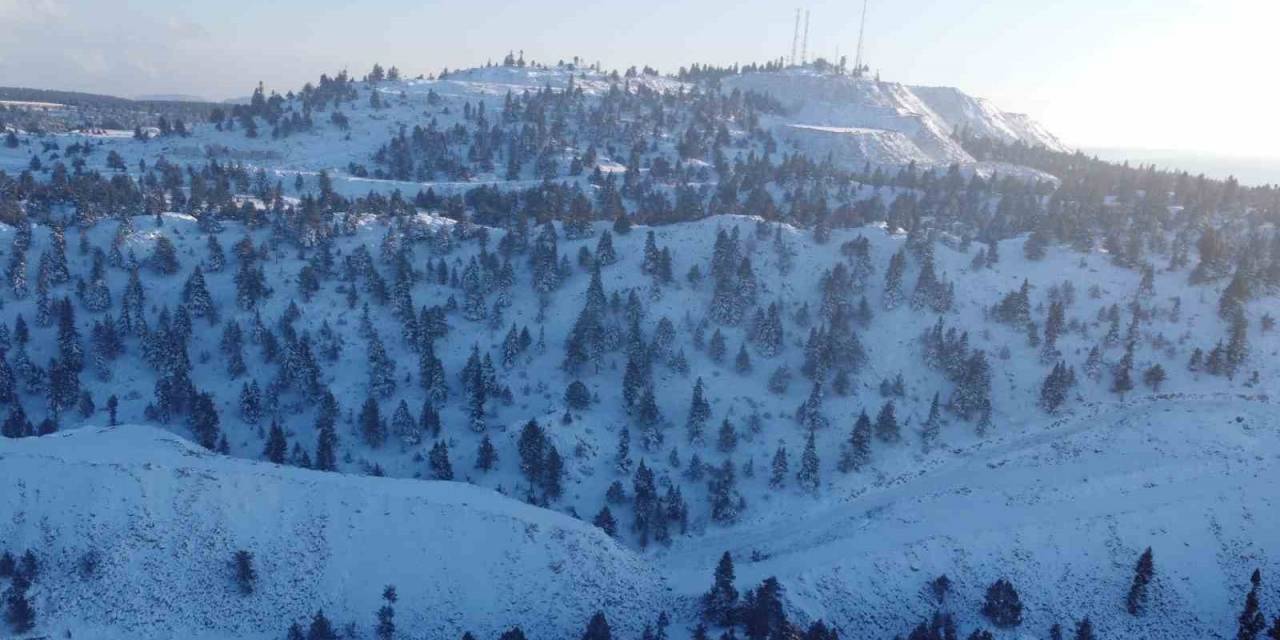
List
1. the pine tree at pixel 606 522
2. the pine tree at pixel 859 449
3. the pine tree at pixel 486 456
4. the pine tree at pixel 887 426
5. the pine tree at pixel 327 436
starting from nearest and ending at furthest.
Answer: the pine tree at pixel 606 522 < the pine tree at pixel 327 436 < the pine tree at pixel 486 456 < the pine tree at pixel 859 449 < the pine tree at pixel 887 426

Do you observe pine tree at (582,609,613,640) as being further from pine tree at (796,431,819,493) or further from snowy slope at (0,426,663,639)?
pine tree at (796,431,819,493)

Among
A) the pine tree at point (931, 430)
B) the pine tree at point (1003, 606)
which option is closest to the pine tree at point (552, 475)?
the pine tree at point (1003, 606)

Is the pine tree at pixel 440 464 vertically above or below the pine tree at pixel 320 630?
above

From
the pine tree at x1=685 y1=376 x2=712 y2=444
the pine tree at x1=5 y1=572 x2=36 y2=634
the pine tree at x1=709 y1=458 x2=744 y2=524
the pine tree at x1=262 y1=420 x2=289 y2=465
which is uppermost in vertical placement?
the pine tree at x1=685 y1=376 x2=712 y2=444

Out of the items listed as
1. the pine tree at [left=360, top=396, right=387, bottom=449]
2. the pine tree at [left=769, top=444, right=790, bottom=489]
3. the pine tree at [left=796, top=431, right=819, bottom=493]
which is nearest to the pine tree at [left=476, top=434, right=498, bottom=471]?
the pine tree at [left=360, top=396, right=387, bottom=449]

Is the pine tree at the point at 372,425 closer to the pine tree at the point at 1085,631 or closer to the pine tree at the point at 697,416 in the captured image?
the pine tree at the point at 697,416

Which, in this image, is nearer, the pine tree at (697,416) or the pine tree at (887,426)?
the pine tree at (697,416)

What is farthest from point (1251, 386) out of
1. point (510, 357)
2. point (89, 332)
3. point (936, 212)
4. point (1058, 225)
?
point (89, 332)
